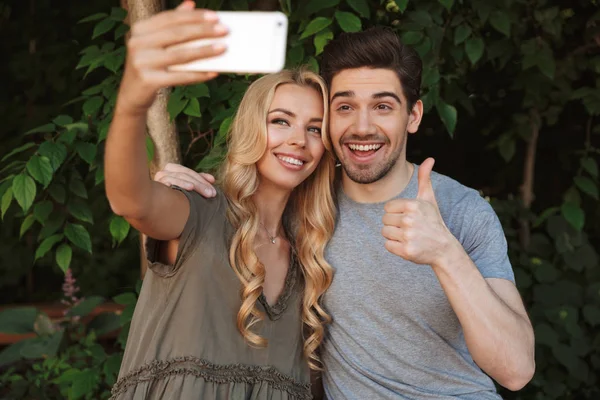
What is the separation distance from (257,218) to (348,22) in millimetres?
688

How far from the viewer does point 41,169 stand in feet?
7.85

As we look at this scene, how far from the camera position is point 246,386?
1.96 m

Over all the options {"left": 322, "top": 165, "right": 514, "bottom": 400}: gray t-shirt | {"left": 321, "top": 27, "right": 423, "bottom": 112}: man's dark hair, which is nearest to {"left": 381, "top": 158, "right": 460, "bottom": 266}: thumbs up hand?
{"left": 322, "top": 165, "right": 514, "bottom": 400}: gray t-shirt

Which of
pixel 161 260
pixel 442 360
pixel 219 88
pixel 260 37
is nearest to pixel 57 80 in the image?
pixel 219 88

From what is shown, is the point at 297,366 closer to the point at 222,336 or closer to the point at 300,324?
the point at 300,324

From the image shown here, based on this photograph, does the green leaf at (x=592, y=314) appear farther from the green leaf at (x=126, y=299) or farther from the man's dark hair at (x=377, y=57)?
the green leaf at (x=126, y=299)

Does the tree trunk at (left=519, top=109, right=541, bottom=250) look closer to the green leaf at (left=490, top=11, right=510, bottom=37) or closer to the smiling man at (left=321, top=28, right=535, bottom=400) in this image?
the green leaf at (left=490, top=11, right=510, bottom=37)

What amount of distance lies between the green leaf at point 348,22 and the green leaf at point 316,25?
0.11ft

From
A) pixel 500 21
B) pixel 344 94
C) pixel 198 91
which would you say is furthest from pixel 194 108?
pixel 500 21

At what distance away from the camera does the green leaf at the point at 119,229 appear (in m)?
2.51

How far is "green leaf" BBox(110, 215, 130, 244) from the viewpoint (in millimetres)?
2512

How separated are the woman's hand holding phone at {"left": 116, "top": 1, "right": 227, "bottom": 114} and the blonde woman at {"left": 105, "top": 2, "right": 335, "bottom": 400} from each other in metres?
0.25

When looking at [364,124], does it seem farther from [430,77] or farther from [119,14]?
[119,14]

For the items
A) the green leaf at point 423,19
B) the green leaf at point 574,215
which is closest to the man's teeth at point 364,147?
the green leaf at point 423,19
